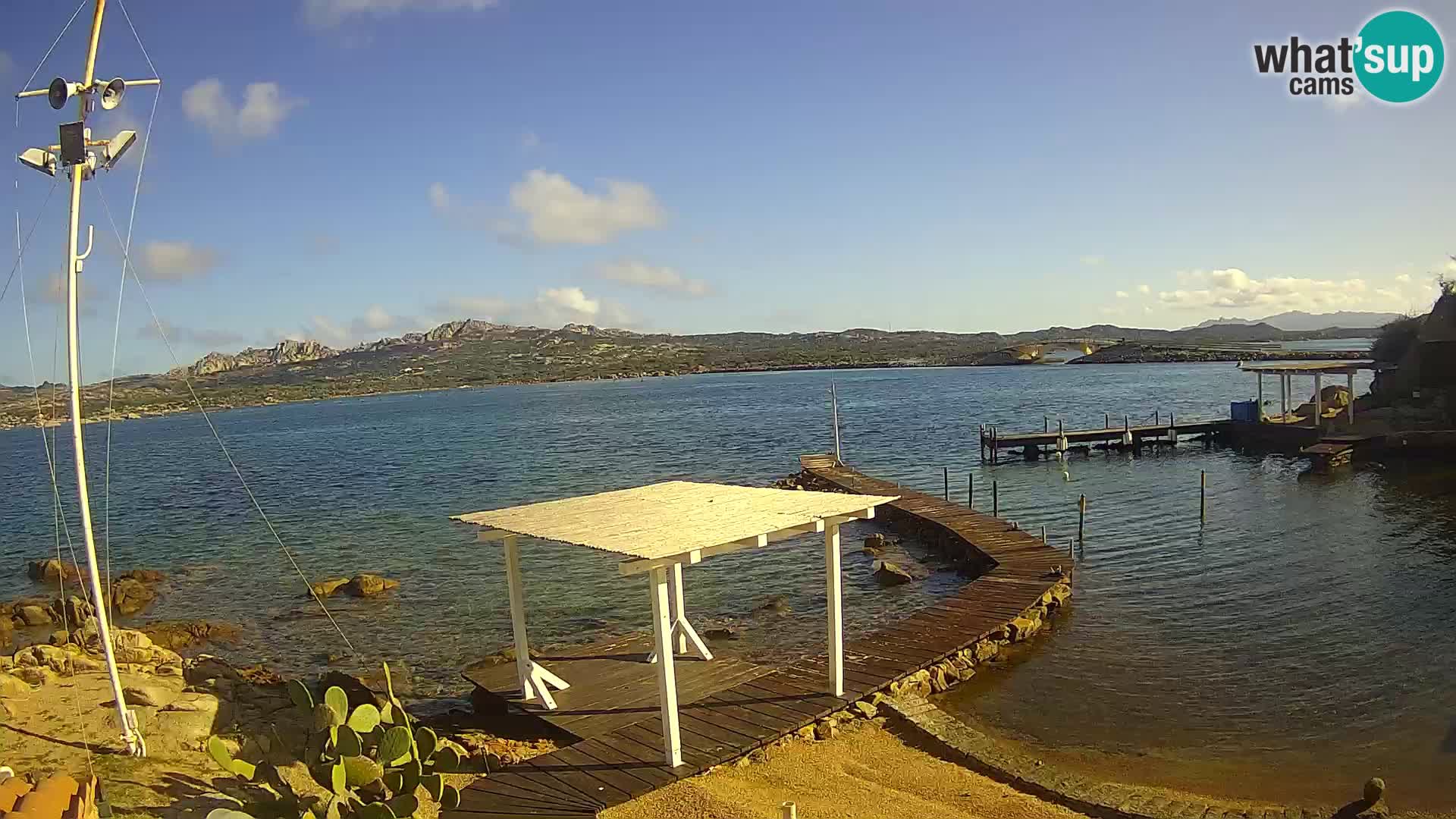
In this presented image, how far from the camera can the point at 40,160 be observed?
9148 mm

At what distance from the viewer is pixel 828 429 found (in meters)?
68.4

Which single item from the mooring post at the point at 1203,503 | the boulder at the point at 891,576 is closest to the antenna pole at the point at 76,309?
the boulder at the point at 891,576

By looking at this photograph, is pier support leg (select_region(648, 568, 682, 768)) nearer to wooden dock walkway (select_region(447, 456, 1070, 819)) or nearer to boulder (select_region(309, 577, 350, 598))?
wooden dock walkway (select_region(447, 456, 1070, 819))

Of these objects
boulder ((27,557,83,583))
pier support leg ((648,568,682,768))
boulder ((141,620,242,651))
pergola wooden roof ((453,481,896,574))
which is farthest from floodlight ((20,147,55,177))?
boulder ((27,557,83,583))

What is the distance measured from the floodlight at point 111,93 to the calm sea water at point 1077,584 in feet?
→ 36.3

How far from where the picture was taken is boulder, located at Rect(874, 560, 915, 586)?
22969 millimetres

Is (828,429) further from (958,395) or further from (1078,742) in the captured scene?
(1078,742)

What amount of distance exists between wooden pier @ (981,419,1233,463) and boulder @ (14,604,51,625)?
3671 centimetres

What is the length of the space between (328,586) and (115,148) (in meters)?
17.6

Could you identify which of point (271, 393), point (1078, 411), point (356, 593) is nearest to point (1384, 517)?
point (356, 593)

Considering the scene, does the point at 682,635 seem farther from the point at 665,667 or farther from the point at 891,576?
the point at 891,576

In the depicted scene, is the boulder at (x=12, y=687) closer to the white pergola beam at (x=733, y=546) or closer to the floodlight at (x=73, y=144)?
the floodlight at (x=73, y=144)

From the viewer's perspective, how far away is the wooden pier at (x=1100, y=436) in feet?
149

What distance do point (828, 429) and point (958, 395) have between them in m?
38.3
